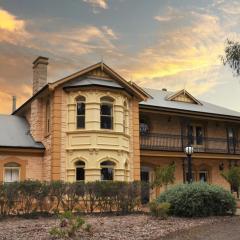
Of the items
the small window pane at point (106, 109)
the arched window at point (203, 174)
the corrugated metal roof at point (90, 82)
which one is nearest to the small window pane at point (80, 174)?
the small window pane at point (106, 109)

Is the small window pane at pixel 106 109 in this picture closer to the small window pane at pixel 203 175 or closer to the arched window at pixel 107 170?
the arched window at pixel 107 170

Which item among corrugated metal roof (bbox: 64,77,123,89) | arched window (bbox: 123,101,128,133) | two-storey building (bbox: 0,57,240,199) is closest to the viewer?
two-storey building (bbox: 0,57,240,199)

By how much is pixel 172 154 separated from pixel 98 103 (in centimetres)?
700

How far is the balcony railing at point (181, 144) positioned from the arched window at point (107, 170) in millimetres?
3897

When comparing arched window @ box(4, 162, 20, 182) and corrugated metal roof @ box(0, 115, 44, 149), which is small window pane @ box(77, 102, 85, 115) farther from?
arched window @ box(4, 162, 20, 182)

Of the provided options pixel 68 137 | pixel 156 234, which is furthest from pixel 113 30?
pixel 156 234

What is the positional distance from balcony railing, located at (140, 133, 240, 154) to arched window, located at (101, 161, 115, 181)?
12.8 feet

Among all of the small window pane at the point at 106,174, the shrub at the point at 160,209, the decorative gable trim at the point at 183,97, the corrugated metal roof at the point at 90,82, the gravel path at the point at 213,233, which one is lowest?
the gravel path at the point at 213,233

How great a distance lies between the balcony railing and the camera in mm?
26859

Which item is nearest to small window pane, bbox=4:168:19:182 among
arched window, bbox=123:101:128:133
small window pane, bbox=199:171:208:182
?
arched window, bbox=123:101:128:133

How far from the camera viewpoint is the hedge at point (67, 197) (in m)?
16.1

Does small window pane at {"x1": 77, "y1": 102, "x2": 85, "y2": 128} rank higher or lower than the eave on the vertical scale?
lower

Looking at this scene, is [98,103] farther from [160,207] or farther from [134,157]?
[160,207]

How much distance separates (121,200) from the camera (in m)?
17.5
